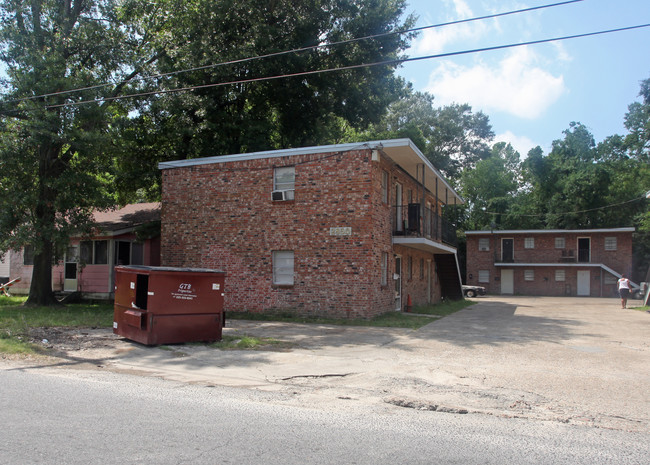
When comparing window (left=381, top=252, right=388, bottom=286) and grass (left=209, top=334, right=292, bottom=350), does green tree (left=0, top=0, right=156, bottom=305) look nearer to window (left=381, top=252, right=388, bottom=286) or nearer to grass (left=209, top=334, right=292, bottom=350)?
grass (left=209, top=334, right=292, bottom=350)

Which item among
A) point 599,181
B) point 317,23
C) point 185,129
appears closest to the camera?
point 185,129

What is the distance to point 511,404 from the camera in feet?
21.4

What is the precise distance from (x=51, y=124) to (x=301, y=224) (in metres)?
8.46

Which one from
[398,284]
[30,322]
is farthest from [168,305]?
[398,284]

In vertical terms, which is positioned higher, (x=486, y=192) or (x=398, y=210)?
(x=486, y=192)

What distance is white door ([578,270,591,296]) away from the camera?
40500 millimetres

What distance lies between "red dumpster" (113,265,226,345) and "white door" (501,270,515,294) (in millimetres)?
36632

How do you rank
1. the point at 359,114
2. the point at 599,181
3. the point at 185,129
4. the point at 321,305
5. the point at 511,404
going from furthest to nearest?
1. the point at 599,181
2. the point at 359,114
3. the point at 185,129
4. the point at 321,305
5. the point at 511,404

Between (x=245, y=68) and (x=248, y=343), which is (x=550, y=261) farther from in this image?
(x=248, y=343)

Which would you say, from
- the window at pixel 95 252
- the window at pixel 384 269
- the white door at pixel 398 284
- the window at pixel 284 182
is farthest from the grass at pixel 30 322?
the white door at pixel 398 284

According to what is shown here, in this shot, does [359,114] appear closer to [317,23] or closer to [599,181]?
[317,23]

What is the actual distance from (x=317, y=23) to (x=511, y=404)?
1998 cm

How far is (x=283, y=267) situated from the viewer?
1678 centimetres

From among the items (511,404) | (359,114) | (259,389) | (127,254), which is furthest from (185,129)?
(511,404)
